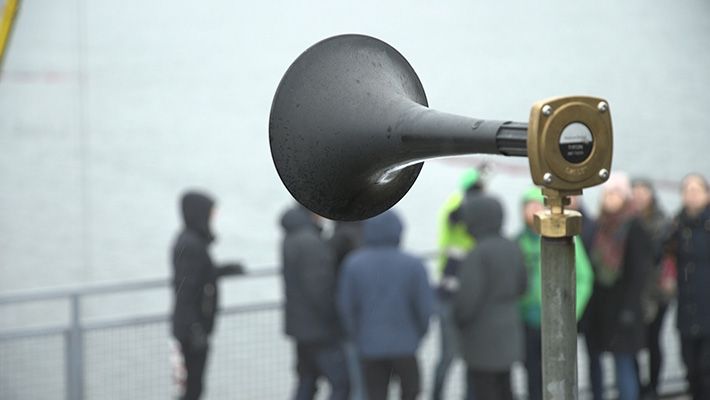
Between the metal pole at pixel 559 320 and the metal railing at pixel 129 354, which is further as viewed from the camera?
the metal railing at pixel 129 354

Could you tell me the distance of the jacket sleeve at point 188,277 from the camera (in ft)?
20.6

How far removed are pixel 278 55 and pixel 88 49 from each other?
516 cm

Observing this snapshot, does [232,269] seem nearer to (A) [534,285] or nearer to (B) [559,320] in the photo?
(A) [534,285]

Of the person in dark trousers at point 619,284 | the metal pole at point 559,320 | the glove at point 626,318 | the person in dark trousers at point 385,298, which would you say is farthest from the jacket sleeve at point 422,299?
the metal pole at point 559,320

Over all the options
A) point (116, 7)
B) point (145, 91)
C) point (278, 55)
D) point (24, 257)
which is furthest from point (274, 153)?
point (116, 7)

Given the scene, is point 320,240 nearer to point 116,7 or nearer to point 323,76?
point 323,76

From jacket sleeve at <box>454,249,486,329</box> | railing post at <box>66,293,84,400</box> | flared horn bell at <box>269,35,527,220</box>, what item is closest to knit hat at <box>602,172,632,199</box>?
jacket sleeve at <box>454,249,486,329</box>

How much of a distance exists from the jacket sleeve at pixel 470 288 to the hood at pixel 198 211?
1.36m

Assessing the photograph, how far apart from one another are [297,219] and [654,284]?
2073 mm

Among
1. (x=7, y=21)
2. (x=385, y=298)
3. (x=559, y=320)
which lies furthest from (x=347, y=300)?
(x=559, y=320)

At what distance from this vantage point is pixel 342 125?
70.9 inches

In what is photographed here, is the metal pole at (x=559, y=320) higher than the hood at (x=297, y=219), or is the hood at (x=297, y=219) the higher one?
the hood at (x=297, y=219)

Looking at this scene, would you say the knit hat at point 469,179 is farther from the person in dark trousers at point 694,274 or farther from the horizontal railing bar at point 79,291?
the horizontal railing bar at point 79,291

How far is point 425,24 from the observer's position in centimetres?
2555
